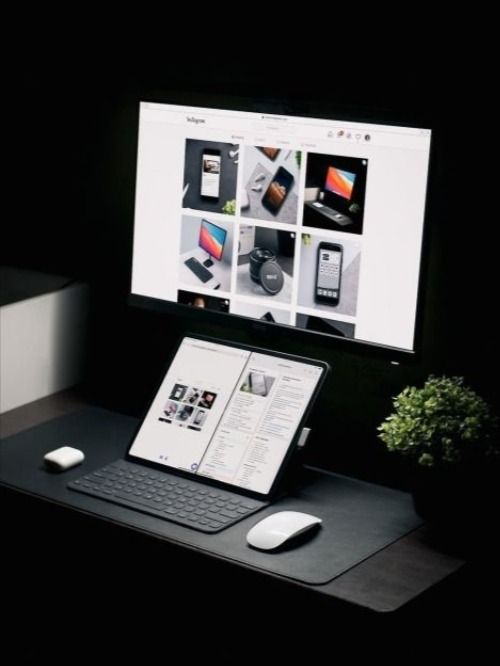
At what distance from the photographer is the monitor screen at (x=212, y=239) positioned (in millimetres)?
2213

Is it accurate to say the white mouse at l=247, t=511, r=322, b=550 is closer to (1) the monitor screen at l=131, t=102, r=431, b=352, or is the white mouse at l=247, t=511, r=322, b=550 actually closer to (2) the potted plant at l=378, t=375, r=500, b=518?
(2) the potted plant at l=378, t=375, r=500, b=518

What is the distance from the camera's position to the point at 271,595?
1821mm

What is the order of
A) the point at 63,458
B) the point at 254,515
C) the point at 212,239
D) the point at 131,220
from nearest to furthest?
the point at 254,515, the point at 63,458, the point at 212,239, the point at 131,220

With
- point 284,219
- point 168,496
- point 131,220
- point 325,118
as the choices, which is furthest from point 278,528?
point 131,220

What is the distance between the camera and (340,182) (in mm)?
2059

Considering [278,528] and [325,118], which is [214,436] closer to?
[278,528]

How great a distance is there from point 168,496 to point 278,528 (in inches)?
9.6

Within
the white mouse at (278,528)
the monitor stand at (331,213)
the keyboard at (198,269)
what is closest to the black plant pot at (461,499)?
the white mouse at (278,528)

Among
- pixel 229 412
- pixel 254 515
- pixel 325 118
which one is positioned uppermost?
pixel 325 118

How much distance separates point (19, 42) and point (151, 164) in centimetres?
50

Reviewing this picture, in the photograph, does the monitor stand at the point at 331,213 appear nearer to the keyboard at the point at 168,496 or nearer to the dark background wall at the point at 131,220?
the dark background wall at the point at 131,220

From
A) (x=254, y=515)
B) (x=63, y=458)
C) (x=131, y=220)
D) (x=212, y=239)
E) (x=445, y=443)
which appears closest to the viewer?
(x=445, y=443)

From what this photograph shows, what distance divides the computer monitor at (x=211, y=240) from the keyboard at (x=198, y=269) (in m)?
0.01

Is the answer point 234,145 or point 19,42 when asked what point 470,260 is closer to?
point 234,145
